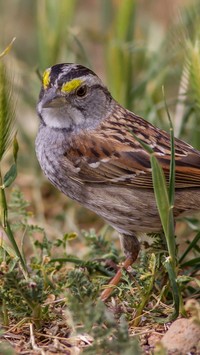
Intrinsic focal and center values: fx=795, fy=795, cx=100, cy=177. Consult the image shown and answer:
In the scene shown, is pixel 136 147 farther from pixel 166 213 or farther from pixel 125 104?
pixel 125 104

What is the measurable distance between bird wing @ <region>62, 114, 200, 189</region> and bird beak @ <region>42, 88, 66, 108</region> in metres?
0.23

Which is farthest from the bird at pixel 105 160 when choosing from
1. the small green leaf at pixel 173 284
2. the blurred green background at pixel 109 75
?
the blurred green background at pixel 109 75

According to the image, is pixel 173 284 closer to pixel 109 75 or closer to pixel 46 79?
pixel 46 79

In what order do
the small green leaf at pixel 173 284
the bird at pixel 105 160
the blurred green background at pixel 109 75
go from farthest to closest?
1. the blurred green background at pixel 109 75
2. the bird at pixel 105 160
3. the small green leaf at pixel 173 284

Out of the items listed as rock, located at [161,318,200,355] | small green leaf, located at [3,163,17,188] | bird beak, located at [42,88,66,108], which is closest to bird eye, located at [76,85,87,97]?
bird beak, located at [42,88,66,108]

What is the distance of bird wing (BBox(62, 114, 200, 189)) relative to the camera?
4383 millimetres

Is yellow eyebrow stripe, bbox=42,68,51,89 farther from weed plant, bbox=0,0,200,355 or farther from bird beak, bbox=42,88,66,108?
weed plant, bbox=0,0,200,355

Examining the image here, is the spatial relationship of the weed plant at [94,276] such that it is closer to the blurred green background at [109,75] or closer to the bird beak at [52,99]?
the blurred green background at [109,75]

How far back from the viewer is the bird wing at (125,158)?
438cm

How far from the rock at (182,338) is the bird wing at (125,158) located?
0.93m

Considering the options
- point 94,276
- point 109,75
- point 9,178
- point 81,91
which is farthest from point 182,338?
point 109,75

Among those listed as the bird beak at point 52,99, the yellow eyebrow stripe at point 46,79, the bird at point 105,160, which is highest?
the yellow eyebrow stripe at point 46,79

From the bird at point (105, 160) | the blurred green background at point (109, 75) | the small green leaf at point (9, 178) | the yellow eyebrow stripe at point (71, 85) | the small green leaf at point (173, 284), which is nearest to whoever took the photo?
the small green leaf at point (173, 284)

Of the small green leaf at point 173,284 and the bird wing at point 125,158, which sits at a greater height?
the bird wing at point 125,158
